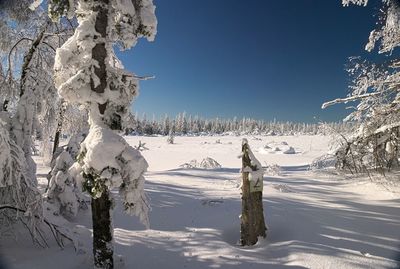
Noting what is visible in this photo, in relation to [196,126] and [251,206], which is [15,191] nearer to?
[251,206]

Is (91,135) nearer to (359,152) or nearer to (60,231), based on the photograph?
(60,231)

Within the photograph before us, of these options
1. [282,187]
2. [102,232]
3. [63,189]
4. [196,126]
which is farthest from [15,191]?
[196,126]

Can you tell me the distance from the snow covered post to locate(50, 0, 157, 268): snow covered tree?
2497 mm

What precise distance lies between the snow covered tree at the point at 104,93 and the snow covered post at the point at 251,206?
250 centimetres

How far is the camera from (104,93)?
17.1 feet

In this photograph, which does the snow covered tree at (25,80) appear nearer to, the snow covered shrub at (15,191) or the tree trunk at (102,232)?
the snow covered shrub at (15,191)

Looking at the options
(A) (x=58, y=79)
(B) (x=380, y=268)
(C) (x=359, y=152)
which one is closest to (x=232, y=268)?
(B) (x=380, y=268)

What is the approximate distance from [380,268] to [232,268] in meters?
2.42

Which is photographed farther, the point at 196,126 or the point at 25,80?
the point at 196,126

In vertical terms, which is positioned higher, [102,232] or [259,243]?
[102,232]

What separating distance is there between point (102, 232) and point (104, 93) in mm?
2231

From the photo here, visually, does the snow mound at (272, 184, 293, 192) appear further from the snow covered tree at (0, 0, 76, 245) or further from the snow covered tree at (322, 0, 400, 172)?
the snow covered tree at (0, 0, 76, 245)

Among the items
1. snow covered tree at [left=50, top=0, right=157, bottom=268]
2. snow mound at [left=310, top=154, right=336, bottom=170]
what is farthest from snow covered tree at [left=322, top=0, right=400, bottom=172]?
snow covered tree at [left=50, top=0, right=157, bottom=268]

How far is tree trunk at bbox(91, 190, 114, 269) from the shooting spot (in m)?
5.46
